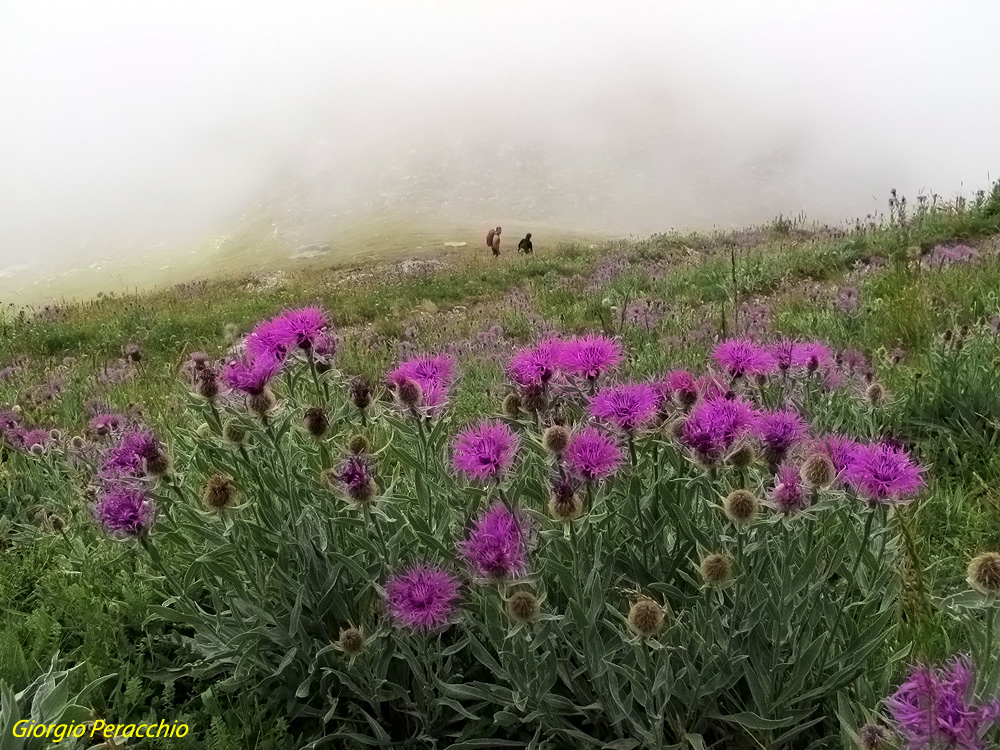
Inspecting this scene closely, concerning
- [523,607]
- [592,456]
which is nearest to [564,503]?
[592,456]

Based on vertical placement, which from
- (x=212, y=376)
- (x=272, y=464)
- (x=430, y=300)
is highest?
(x=212, y=376)

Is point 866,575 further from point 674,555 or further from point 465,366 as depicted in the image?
point 465,366

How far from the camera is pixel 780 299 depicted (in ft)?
25.9

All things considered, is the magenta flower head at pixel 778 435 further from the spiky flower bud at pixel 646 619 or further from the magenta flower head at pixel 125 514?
the magenta flower head at pixel 125 514

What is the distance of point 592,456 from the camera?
1.86 m

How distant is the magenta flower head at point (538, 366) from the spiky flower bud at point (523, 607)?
70cm

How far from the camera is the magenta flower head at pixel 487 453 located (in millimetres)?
1924

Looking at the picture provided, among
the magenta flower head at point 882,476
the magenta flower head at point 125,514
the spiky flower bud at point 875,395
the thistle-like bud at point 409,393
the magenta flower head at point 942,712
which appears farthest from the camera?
the spiky flower bud at point 875,395

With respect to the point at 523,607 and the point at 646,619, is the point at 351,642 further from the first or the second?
the point at 646,619

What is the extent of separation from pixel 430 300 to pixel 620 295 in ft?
12.9

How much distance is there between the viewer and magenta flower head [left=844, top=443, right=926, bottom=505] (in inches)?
68.2

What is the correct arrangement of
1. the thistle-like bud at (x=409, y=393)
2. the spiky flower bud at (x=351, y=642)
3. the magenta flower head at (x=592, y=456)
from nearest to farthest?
1. the magenta flower head at (x=592, y=456)
2. the spiky flower bud at (x=351, y=642)
3. the thistle-like bud at (x=409, y=393)

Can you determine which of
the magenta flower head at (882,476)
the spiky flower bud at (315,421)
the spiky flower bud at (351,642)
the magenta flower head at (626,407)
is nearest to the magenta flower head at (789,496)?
the magenta flower head at (882,476)

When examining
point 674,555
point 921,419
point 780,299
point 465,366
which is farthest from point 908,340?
point 674,555
